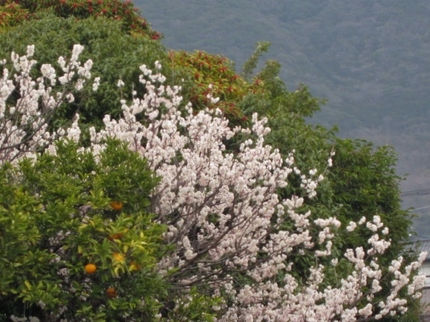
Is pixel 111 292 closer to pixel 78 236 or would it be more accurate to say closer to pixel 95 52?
pixel 78 236

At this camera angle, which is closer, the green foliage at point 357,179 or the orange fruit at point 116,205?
the orange fruit at point 116,205

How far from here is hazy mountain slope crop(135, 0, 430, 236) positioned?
3905 inches

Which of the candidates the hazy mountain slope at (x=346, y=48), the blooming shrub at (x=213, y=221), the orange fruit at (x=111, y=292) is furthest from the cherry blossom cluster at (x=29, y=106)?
the hazy mountain slope at (x=346, y=48)

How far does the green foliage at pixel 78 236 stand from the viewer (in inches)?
199

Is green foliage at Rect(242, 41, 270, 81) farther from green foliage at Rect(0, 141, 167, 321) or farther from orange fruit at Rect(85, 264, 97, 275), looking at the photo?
orange fruit at Rect(85, 264, 97, 275)

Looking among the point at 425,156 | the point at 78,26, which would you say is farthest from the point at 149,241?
the point at 425,156

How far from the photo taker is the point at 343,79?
381 feet

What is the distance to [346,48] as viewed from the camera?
12012 cm

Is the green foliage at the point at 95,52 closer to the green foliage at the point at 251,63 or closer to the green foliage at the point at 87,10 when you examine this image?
the green foliage at the point at 87,10

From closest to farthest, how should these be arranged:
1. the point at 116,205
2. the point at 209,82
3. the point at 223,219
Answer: the point at 116,205 < the point at 223,219 < the point at 209,82

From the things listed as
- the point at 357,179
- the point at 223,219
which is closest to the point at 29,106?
the point at 223,219

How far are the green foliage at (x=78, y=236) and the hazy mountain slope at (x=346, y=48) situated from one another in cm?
8149

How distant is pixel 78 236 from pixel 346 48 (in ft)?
386

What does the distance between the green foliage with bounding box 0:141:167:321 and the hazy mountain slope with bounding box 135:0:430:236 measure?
8149 cm
